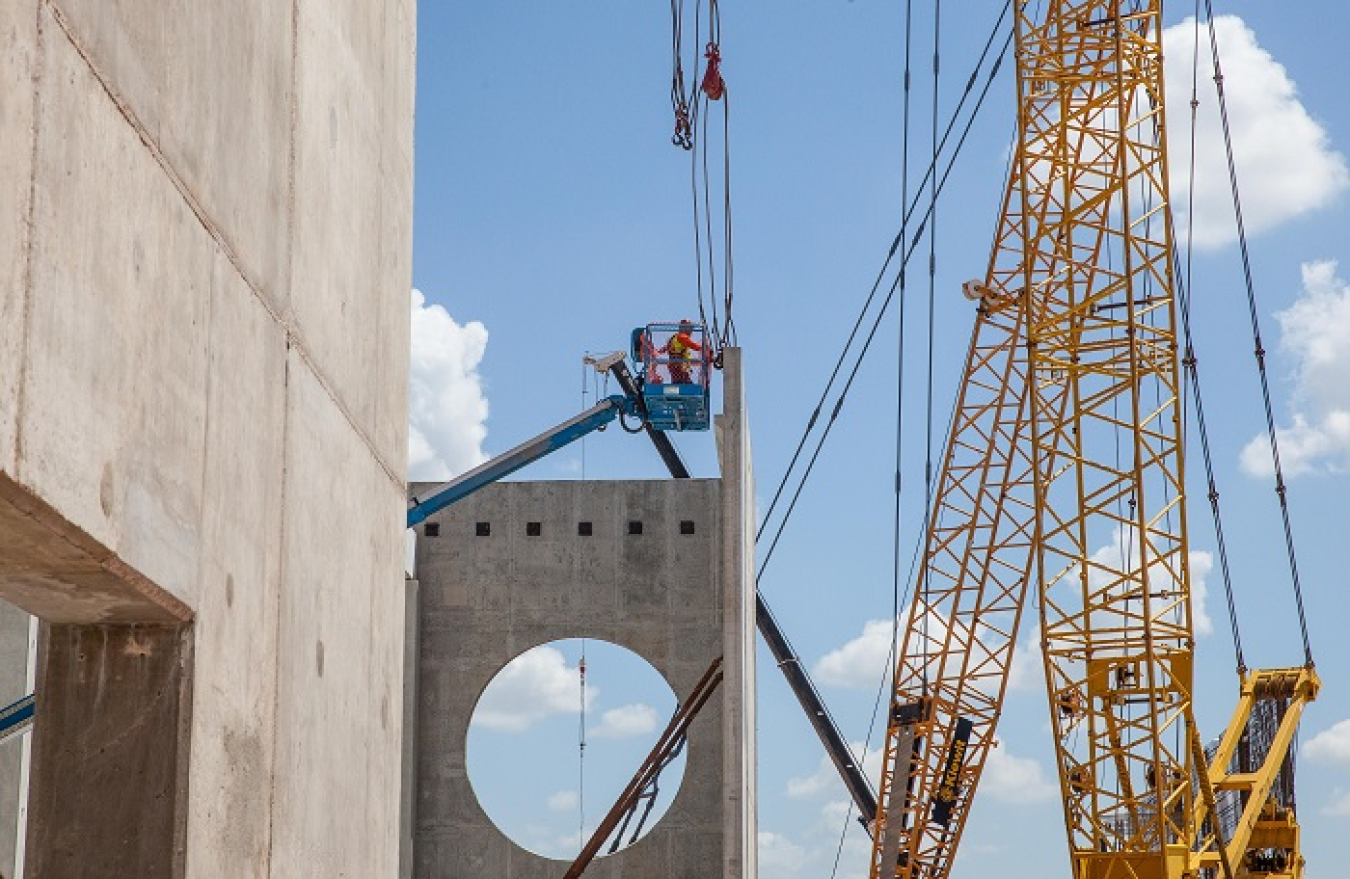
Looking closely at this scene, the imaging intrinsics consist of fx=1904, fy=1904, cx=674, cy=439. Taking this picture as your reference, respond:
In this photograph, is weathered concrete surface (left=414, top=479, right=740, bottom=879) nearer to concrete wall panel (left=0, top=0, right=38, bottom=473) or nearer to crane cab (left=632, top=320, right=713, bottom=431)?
crane cab (left=632, top=320, right=713, bottom=431)

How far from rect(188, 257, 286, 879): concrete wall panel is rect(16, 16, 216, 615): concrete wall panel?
0.15 metres

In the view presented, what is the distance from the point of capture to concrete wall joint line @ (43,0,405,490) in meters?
4.31

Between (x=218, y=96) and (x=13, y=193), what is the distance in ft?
4.67

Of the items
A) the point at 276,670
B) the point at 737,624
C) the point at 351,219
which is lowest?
the point at 276,670

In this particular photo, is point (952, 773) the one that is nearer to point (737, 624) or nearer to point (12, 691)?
point (737, 624)

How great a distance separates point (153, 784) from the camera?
4980 millimetres

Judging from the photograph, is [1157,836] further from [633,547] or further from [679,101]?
[679,101]

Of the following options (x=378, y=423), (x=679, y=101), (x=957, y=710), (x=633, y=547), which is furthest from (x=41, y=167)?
(x=957, y=710)

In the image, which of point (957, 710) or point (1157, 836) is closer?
point (1157, 836)

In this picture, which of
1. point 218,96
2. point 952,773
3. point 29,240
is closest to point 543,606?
point 952,773

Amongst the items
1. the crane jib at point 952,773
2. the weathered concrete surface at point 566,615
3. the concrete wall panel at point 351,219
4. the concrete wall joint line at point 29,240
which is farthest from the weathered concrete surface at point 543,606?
the concrete wall joint line at point 29,240

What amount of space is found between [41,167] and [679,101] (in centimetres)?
2003

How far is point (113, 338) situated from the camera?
446 centimetres

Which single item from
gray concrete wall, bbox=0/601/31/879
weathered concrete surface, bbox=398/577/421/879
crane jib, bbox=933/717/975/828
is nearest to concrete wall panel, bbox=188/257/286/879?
gray concrete wall, bbox=0/601/31/879
